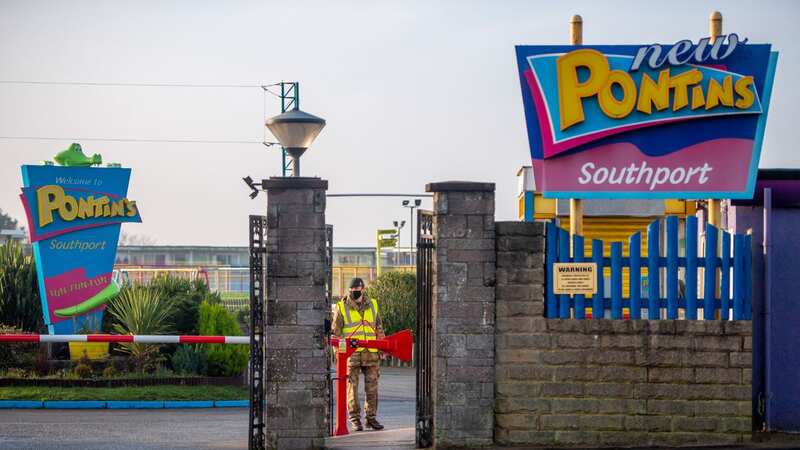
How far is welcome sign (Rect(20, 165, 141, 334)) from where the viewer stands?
78.6 feet

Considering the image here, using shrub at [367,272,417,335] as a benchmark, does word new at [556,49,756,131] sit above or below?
above

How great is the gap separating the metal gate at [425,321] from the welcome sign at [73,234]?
12.3 m

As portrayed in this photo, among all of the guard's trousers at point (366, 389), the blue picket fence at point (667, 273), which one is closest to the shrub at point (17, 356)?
the guard's trousers at point (366, 389)

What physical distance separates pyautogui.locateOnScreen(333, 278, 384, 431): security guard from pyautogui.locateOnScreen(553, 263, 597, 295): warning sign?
2.92 meters

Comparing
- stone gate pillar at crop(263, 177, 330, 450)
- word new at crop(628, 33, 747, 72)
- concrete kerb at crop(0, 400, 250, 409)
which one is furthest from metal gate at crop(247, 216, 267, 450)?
concrete kerb at crop(0, 400, 250, 409)

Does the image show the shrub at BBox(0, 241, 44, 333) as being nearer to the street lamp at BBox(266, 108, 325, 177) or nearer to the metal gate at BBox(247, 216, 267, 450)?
the street lamp at BBox(266, 108, 325, 177)

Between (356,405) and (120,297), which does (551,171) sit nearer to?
(356,405)

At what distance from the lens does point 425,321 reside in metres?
13.3

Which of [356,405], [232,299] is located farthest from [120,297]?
[232,299]

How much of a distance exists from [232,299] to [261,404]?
34149mm

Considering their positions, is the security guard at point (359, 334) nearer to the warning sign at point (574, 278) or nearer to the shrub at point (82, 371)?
the warning sign at point (574, 278)

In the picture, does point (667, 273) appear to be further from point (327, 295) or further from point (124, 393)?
point (124, 393)

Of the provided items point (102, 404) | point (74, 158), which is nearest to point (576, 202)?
point (102, 404)

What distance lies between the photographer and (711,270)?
12969 mm
